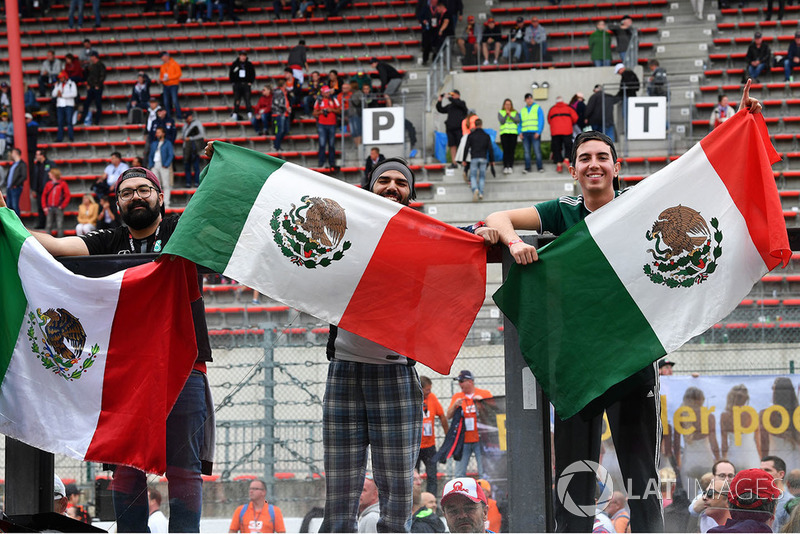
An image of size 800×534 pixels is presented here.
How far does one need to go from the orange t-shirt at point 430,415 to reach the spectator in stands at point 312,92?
1691 cm

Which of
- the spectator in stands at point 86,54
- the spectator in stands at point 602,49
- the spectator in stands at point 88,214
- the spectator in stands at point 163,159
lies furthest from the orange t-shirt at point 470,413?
the spectator in stands at point 86,54

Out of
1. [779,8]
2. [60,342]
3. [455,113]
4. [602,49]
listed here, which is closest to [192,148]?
[455,113]

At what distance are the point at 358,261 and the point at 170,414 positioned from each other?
1.10 m

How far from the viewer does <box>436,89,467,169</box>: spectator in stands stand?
19.4m

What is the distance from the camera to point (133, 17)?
28016mm

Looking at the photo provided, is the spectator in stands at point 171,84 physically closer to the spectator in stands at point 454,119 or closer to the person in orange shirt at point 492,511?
the spectator in stands at point 454,119

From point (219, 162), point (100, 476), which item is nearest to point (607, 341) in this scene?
point (219, 162)

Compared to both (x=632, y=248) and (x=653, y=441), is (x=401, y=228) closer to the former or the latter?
(x=632, y=248)

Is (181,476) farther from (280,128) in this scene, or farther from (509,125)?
(280,128)

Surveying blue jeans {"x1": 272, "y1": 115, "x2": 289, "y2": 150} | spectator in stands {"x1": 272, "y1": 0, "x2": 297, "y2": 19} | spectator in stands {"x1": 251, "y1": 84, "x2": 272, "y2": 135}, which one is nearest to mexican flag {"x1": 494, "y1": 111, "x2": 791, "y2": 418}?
blue jeans {"x1": 272, "y1": 115, "x2": 289, "y2": 150}

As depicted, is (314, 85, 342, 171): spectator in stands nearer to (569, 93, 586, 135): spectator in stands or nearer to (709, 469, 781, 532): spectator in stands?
(569, 93, 586, 135): spectator in stands

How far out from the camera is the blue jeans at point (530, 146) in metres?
19.1

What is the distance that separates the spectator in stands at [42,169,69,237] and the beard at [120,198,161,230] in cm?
1601

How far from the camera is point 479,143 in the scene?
18.3m
